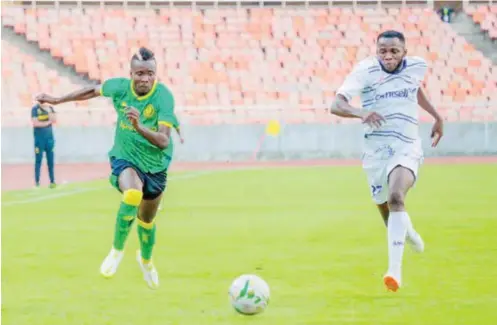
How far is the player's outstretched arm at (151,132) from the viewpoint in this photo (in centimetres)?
871

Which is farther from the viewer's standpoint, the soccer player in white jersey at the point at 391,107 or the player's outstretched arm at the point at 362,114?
the soccer player in white jersey at the point at 391,107

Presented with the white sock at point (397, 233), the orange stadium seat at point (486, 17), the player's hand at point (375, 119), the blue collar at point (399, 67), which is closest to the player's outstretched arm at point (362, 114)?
the player's hand at point (375, 119)

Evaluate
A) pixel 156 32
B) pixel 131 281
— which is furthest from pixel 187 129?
pixel 131 281

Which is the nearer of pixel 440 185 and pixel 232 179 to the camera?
pixel 440 185

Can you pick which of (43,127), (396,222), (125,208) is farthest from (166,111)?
(43,127)

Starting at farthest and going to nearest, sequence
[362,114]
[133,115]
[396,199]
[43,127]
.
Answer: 1. [43,127]
2. [396,199]
3. [362,114]
4. [133,115]

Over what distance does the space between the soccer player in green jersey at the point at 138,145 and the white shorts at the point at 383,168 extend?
1.80 metres

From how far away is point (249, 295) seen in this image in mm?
8031

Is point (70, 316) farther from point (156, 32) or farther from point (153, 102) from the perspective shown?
point (156, 32)

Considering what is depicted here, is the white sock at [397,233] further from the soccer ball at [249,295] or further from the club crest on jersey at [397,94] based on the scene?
the soccer ball at [249,295]

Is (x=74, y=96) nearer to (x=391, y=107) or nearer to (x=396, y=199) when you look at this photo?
(x=391, y=107)

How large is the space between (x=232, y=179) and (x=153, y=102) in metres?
16.5

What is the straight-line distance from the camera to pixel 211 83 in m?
37.5

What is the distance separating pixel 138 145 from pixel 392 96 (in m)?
2.19
